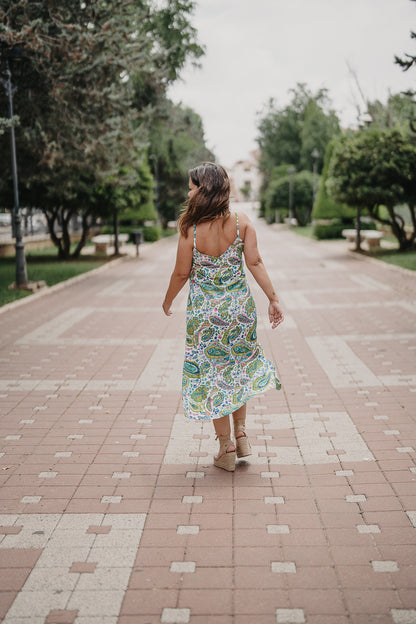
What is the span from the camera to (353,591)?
303 cm

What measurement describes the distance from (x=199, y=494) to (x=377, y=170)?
19.3 metres

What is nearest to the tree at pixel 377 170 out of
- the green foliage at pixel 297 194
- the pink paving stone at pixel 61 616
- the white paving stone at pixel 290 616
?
the white paving stone at pixel 290 616

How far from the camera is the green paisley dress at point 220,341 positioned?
429cm

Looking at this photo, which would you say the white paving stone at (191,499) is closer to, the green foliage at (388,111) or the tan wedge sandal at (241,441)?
the tan wedge sandal at (241,441)

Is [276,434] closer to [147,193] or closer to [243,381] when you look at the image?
[243,381]

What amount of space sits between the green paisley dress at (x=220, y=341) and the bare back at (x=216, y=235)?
0.11 ft

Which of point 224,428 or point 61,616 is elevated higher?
point 224,428

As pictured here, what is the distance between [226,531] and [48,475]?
4.82 feet

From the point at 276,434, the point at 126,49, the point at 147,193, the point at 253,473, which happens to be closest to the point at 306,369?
the point at 276,434

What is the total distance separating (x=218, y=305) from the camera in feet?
14.1

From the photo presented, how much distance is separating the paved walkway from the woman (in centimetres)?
59

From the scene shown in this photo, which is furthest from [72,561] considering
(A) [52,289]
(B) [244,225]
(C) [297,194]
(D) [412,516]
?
(C) [297,194]

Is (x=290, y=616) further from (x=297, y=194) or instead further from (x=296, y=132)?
(x=296, y=132)

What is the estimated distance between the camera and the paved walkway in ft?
9.89
